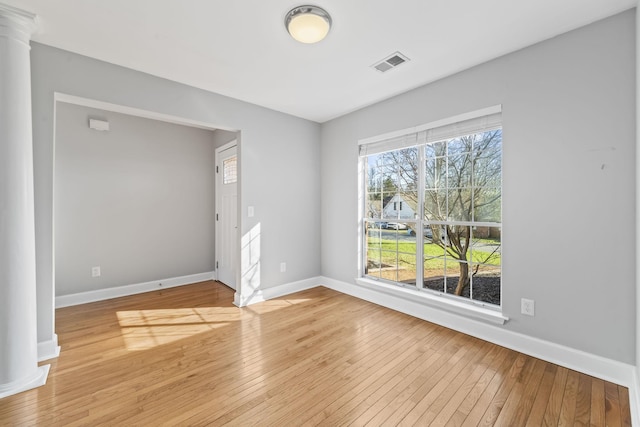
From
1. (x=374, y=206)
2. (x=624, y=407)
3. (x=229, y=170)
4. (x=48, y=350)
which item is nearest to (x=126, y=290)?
(x=48, y=350)

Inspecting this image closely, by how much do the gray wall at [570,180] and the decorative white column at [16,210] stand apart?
11.8ft

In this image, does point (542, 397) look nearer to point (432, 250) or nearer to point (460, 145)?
point (432, 250)

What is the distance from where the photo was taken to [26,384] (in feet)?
6.20

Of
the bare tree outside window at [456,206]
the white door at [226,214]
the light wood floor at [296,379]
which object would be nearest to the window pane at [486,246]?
the bare tree outside window at [456,206]

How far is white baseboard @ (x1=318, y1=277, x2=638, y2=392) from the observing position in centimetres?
193

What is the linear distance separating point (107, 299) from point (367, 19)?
442 centimetres

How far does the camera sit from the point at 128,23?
2008 mm

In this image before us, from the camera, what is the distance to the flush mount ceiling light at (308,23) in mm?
1854

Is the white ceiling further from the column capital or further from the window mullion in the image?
the window mullion

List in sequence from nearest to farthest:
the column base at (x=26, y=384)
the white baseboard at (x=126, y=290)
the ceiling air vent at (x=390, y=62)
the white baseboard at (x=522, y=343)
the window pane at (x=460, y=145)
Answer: the column base at (x=26, y=384)
the white baseboard at (x=522, y=343)
the ceiling air vent at (x=390, y=62)
the window pane at (x=460, y=145)
the white baseboard at (x=126, y=290)

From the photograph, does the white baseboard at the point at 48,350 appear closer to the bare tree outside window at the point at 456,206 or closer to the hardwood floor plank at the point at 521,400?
the hardwood floor plank at the point at 521,400

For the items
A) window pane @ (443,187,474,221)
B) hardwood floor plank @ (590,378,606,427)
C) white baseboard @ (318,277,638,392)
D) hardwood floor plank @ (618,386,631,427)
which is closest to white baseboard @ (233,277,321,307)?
white baseboard @ (318,277,638,392)

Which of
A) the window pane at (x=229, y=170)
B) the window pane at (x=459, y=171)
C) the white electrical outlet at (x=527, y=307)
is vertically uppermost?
the window pane at (x=229, y=170)

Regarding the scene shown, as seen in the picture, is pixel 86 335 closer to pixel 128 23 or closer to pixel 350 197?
pixel 128 23
